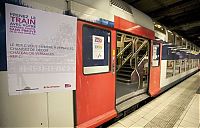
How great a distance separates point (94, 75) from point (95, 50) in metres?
0.44

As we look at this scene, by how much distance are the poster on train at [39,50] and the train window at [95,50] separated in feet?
1.19

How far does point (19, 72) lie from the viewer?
147cm

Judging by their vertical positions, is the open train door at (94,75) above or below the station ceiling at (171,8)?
below

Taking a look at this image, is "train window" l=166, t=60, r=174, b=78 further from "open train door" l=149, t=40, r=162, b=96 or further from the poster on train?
the poster on train

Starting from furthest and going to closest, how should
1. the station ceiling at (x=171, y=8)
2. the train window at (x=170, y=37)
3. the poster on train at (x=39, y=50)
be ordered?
the train window at (x=170, y=37), the station ceiling at (x=171, y=8), the poster on train at (x=39, y=50)

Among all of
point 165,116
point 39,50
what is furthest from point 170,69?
point 39,50

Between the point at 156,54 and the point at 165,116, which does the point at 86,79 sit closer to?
the point at 165,116

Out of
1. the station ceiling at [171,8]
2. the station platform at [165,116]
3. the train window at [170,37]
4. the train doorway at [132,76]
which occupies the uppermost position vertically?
the station ceiling at [171,8]

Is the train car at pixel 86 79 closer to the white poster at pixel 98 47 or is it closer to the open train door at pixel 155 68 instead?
the white poster at pixel 98 47

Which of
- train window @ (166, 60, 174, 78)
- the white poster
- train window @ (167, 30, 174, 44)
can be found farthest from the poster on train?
train window @ (166, 60, 174, 78)

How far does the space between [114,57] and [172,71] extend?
4.92 metres

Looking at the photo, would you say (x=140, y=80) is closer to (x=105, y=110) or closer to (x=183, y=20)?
(x=183, y=20)

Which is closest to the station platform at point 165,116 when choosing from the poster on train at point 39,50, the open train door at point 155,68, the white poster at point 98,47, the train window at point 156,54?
the open train door at point 155,68

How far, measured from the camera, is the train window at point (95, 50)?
222 cm
